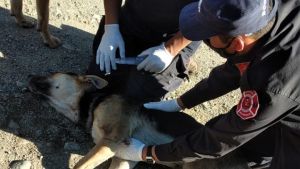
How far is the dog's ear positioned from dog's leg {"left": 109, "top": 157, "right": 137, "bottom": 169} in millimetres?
729

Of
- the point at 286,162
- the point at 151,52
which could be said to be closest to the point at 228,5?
the point at 286,162

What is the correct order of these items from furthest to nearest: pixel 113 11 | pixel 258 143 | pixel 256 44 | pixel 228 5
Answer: pixel 113 11, pixel 258 143, pixel 256 44, pixel 228 5

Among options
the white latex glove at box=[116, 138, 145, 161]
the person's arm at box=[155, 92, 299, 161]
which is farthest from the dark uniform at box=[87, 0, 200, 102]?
the person's arm at box=[155, 92, 299, 161]

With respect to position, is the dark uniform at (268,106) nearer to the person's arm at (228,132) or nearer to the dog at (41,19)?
the person's arm at (228,132)

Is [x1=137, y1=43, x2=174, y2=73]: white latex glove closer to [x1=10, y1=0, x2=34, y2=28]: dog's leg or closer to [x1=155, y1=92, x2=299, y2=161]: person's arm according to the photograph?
[x1=155, y1=92, x2=299, y2=161]: person's arm

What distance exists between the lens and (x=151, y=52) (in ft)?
15.4

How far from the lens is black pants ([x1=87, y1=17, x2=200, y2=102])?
16.0 feet

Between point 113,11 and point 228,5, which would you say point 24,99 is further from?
point 228,5

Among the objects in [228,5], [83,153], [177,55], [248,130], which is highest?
[228,5]

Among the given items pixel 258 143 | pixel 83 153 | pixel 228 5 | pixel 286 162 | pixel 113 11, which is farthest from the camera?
pixel 113 11

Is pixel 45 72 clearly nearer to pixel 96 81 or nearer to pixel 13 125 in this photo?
pixel 96 81

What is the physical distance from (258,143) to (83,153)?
1480 millimetres

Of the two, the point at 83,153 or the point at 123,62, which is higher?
the point at 123,62

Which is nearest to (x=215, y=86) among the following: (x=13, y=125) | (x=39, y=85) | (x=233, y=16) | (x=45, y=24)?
(x=233, y=16)
